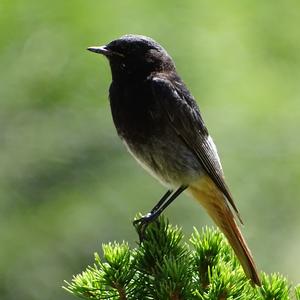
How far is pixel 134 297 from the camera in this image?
4.33 meters

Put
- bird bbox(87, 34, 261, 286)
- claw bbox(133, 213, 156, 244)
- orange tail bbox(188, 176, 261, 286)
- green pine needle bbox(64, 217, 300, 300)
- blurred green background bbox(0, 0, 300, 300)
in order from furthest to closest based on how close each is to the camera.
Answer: blurred green background bbox(0, 0, 300, 300) < bird bbox(87, 34, 261, 286) < orange tail bbox(188, 176, 261, 286) < claw bbox(133, 213, 156, 244) < green pine needle bbox(64, 217, 300, 300)

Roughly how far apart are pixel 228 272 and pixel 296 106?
4.11 meters

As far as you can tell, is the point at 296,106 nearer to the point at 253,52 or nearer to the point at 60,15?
the point at 253,52

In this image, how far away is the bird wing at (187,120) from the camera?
229 inches

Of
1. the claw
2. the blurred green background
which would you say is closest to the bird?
the claw

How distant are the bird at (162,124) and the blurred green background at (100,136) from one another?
96cm

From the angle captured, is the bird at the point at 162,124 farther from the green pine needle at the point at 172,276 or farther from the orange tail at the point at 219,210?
the green pine needle at the point at 172,276

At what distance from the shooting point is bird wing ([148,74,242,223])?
5820 mm

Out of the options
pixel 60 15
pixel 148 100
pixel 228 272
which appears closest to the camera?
pixel 228 272

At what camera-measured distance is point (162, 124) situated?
5.82 m

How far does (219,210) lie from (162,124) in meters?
0.55

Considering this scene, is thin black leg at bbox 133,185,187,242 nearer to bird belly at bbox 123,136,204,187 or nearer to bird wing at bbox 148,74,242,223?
bird belly at bbox 123,136,204,187

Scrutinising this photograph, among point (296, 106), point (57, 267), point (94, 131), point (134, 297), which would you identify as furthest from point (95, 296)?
point (296, 106)

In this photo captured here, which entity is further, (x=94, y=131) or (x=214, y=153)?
(x=94, y=131)
